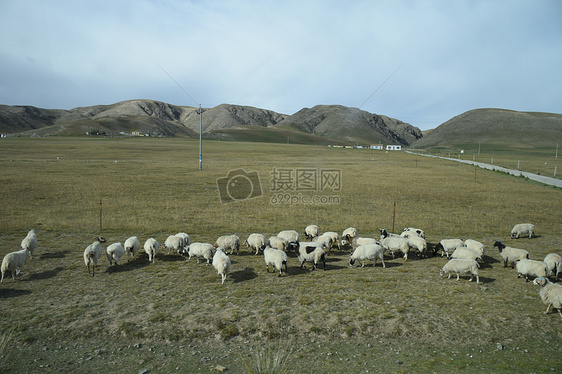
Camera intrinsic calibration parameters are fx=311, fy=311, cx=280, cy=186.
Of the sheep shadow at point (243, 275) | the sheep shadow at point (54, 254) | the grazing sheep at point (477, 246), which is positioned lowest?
the sheep shadow at point (54, 254)

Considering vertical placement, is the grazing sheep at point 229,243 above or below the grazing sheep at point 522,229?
below

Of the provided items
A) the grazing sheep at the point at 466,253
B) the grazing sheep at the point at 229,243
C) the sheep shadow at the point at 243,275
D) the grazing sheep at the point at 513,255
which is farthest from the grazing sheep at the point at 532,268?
the grazing sheep at the point at 229,243

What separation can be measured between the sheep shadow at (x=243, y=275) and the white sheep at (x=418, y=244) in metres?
7.25

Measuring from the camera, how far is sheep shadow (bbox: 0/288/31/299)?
31.6 feet

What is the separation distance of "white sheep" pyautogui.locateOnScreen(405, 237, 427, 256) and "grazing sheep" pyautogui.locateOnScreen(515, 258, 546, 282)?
3322 millimetres

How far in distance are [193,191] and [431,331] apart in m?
26.1

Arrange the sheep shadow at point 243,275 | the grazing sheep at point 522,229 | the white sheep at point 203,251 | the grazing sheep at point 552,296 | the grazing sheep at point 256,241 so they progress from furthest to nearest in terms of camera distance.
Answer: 1. the grazing sheep at point 522,229
2. the grazing sheep at point 256,241
3. the white sheep at point 203,251
4. the sheep shadow at point 243,275
5. the grazing sheep at point 552,296

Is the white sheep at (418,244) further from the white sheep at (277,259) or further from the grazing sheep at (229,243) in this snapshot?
the grazing sheep at (229,243)

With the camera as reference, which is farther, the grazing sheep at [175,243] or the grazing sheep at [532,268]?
the grazing sheep at [175,243]

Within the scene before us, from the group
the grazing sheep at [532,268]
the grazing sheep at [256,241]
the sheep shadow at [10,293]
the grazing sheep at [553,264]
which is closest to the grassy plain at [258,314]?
the sheep shadow at [10,293]

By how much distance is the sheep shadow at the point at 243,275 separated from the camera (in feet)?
36.6

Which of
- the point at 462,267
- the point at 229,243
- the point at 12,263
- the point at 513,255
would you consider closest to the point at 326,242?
the point at 229,243

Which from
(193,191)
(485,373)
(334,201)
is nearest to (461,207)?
(334,201)

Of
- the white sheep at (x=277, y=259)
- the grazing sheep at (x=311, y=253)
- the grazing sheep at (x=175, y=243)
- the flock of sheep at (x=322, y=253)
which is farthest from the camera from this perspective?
the grazing sheep at (x=175, y=243)
